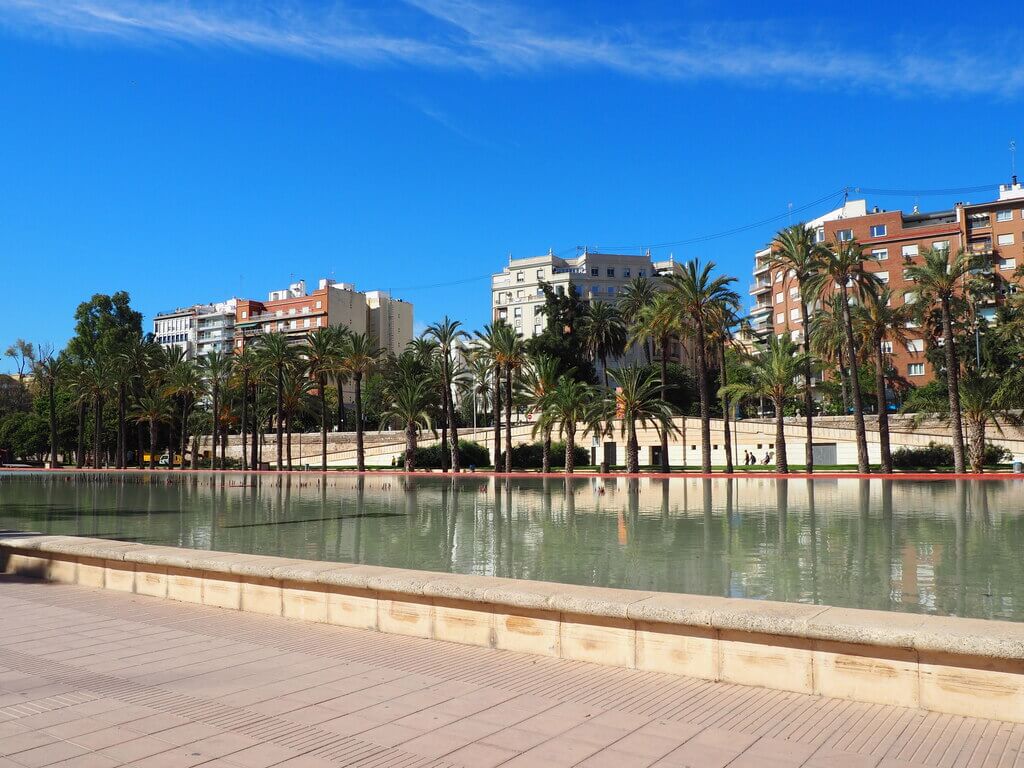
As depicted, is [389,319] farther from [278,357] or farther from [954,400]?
[954,400]

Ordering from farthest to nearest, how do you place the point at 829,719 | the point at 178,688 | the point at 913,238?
1. the point at 913,238
2. the point at 178,688
3. the point at 829,719

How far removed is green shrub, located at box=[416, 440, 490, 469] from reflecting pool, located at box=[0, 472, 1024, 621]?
28.6m

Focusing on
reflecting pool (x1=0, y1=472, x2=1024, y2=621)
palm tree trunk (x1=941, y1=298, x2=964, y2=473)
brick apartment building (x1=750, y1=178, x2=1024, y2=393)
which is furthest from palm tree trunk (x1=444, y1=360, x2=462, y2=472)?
brick apartment building (x1=750, y1=178, x2=1024, y2=393)

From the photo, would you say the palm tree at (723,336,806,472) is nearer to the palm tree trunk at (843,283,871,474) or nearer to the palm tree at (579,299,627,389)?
the palm tree trunk at (843,283,871,474)

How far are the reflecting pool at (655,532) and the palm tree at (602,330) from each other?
42.8 m

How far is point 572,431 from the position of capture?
56.8 m

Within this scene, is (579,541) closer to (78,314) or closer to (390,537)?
(390,537)

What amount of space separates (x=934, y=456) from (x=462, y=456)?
113 feet

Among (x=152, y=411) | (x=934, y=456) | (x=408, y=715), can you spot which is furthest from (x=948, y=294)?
(x=152, y=411)

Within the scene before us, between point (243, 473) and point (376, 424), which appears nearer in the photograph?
point (243, 473)

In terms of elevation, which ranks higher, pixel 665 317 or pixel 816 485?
pixel 665 317

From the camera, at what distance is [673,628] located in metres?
5.98

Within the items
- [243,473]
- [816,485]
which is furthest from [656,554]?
[243,473]

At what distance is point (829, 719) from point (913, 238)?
312 ft
